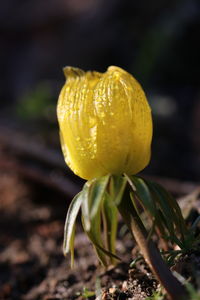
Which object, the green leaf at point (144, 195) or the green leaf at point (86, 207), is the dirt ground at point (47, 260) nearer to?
the green leaf at point (144, 195)

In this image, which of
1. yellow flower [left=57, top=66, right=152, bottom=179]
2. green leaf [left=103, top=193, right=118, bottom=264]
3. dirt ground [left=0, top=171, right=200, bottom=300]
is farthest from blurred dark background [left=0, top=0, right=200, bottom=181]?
yellow flower [left=57, top=66, right=152, bottom=179]

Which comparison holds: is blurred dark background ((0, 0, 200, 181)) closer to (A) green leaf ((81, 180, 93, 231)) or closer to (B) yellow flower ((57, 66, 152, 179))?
(B) yellow flower ((57, 66, 152, 179))

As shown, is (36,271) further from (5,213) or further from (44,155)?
(44,155)

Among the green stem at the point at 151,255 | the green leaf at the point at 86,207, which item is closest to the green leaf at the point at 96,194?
the green leaf at the point at 86,207

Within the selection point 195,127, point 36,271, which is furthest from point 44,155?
point 195,127

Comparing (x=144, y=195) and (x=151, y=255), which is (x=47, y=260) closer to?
(x=151, y=255)

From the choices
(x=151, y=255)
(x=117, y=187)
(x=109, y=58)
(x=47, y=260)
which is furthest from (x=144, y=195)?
(x=109, y=58)
